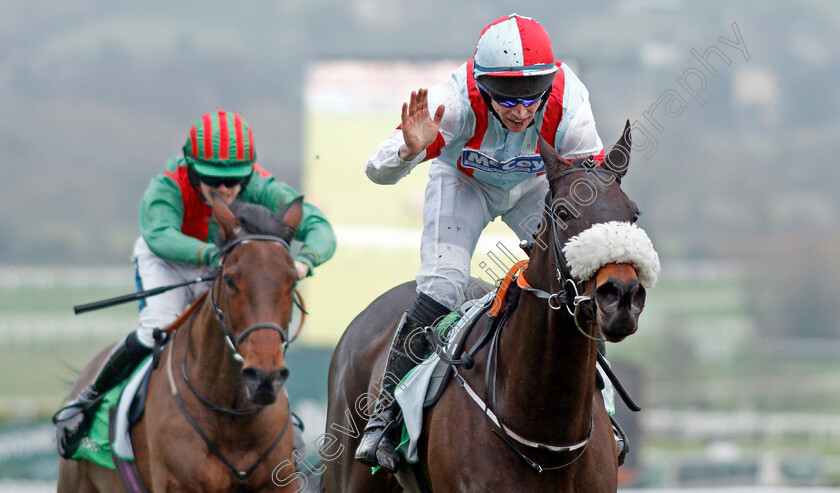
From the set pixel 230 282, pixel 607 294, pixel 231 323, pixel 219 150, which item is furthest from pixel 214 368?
pixel 607 294

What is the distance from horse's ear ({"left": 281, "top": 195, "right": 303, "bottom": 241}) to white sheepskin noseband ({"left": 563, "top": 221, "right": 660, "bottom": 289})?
6.88 ft

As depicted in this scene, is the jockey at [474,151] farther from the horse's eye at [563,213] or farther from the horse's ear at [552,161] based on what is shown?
the horse's eye at [563,213]

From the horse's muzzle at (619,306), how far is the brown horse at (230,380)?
6.02 ft

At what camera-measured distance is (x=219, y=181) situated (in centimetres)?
577

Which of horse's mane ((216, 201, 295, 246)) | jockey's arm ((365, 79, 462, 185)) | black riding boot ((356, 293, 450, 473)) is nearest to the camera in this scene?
jockey's arm ((365, 79, 462, 185))

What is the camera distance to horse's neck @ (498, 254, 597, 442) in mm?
3795

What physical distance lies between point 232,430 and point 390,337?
0.93 metres

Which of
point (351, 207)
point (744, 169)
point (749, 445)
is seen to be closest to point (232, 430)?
point (351, 207)

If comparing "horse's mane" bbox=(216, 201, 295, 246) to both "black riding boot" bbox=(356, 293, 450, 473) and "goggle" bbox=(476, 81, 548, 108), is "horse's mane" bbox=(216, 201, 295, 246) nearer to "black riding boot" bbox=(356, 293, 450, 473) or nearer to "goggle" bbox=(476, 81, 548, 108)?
"black riding boot" bbox=(356, 293, 450, 473)

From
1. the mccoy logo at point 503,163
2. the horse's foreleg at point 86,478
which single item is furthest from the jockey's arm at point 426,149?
the horse's foreleg at point 86,478

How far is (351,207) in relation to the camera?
670 inches

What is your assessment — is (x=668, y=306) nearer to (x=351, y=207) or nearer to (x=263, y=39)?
(x=351, y=207)

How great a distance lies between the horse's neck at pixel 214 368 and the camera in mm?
5266

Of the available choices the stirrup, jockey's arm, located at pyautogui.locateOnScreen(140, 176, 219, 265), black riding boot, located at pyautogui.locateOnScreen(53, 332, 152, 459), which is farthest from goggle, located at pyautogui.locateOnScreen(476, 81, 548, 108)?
black riding boot, located at pyautogui.locateOnScreen(53, 332, 152, 459)
